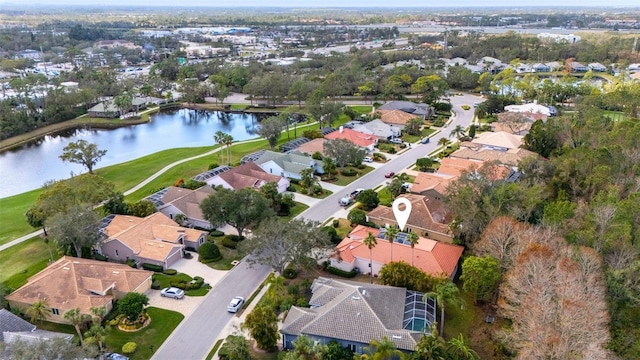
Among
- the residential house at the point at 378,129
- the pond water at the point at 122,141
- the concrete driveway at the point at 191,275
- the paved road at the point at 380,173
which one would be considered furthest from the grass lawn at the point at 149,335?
the residential house at the point at 378,129

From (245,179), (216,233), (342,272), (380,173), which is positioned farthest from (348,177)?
(342,272)

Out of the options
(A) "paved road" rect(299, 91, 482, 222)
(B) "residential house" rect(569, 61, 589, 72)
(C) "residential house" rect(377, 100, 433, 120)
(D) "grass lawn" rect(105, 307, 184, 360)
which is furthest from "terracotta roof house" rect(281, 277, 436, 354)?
(B) "residential house" rect(569, 61, 589, 72)

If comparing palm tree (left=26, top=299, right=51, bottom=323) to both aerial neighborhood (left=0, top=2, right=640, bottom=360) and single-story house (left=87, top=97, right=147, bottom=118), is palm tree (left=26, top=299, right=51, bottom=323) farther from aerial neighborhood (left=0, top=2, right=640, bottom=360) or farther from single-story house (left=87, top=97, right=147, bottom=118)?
single-story house (left=87, top=97, right=147, bottom=118)

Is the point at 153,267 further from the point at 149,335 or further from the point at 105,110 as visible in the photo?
the point at 105,110

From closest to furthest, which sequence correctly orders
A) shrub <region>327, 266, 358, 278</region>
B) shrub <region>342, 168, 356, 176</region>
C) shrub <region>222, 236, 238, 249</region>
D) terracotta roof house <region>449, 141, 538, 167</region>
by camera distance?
shrub <region>327, 266, 358, 278</region>, shrub <region>222, 236, 238, 249</region>, terracotta roof house <region>449, 141, 538, 167</region>, shrub <region>342, 168, 356, 176</region>

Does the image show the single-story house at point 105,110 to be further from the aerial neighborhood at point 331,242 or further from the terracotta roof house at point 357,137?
the terracotta roof house at point 357,137
